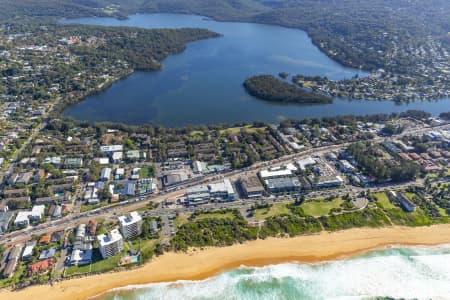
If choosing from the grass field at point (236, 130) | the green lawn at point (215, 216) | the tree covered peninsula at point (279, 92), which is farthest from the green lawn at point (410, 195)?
the tree covered peninsula at point (279, 92)

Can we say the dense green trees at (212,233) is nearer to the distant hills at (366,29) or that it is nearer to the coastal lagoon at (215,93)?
the coastal lagoon at (215,93)

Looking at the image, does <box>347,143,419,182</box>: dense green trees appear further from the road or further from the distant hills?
the distant hills

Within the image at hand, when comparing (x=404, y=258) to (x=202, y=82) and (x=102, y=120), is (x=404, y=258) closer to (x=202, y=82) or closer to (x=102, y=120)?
(x=102, y=120)

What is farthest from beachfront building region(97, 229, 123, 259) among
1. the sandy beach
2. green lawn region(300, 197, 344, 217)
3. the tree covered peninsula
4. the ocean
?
the tree covered peninsula

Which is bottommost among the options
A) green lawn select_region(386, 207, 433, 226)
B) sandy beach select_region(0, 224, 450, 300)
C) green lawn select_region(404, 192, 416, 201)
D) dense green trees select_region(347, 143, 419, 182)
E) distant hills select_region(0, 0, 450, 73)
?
sandy beach select_region(0, 224, 450, 300)

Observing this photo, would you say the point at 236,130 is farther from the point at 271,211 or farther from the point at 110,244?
the point at 110,244

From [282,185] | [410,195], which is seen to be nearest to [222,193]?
[282,185]
